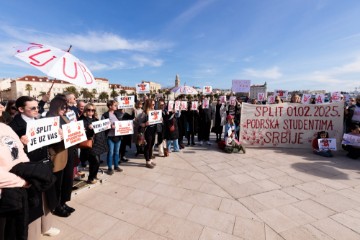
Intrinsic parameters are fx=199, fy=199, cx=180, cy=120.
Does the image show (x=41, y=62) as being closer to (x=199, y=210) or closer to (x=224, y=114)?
(x=199, y=210)

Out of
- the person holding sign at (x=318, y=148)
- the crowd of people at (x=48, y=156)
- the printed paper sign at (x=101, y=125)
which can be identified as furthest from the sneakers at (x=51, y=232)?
the person holding sign at (x=318, y=148)

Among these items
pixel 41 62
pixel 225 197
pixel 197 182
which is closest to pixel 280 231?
pixel 225 197

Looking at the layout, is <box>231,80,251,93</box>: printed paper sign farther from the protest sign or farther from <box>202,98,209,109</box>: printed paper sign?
<box>202,98,209,109</box>: printed paper sign

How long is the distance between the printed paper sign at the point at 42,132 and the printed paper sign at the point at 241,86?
10.3 metres

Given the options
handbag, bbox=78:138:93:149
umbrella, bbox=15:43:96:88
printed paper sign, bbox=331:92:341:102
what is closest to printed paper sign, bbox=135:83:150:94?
handbag, bbox=78:138:93:149

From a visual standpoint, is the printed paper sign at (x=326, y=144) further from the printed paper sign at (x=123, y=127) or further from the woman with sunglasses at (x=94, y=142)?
the woman with sunglasses at (x=94, y=142)

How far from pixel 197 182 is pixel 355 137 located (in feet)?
18.0

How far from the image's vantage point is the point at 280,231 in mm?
2859

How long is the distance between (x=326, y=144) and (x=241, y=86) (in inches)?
233

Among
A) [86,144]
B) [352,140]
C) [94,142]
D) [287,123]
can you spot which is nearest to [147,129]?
[94,142]

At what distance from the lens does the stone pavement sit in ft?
9.32

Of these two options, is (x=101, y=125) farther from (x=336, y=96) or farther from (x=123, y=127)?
(x=336, y=96)

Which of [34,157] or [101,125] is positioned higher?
[101,125]

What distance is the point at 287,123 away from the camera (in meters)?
7.50
